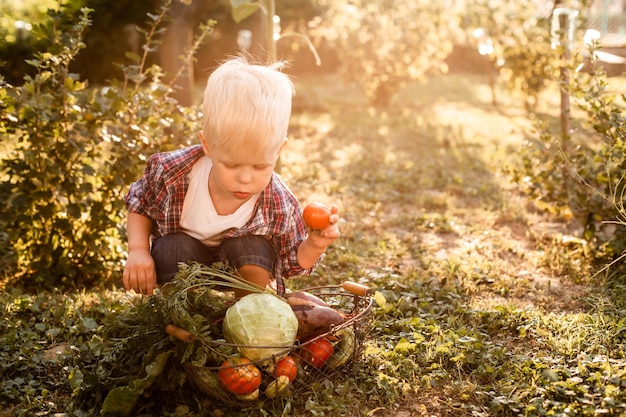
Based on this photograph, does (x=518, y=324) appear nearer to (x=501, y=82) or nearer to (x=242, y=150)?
(x=242, y=150)

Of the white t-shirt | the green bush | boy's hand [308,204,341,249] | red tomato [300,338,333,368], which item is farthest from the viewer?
the green bush

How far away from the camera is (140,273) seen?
8.79 feet

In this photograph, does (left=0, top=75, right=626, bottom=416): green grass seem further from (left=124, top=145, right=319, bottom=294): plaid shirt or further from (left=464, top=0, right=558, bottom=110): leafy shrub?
(left=464, top=0, right=558, bottom=110): leafy shrub

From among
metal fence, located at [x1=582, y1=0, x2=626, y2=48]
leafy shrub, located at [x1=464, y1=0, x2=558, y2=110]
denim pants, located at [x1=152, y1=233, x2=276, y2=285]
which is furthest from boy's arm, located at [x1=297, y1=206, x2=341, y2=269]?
metal fence, located at [x1=582, y1=0, x2=626, y2=48]

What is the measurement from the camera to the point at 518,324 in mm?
3072

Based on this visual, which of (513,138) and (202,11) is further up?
(202,11)

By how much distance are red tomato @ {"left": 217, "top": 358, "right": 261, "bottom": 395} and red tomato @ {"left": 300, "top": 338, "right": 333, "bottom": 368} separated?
1.00 ft

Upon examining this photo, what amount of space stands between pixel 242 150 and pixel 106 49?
1105 centimetres

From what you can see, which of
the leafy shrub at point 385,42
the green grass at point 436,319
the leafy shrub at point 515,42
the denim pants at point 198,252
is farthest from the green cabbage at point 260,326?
the leafy shrub at point 385,42

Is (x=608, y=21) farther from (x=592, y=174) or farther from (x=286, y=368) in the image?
(x=286, y=368)

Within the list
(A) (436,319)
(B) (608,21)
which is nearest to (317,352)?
(A) (436,319)

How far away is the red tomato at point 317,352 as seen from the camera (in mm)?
2520

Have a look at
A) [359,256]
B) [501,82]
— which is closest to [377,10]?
[501,82]

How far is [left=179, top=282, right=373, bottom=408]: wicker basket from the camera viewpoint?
2.25 meters
